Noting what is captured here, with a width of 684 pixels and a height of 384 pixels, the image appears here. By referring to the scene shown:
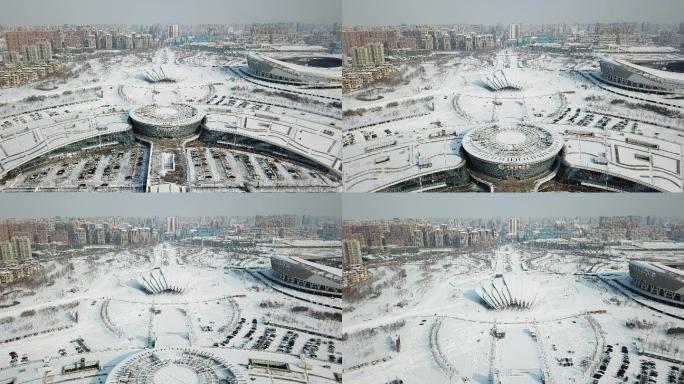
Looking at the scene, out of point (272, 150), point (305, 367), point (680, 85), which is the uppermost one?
point (680, 85)

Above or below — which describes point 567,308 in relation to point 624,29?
below

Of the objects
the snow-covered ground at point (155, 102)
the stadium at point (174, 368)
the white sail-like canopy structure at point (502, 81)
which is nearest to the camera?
the stadium at point (174, 368)

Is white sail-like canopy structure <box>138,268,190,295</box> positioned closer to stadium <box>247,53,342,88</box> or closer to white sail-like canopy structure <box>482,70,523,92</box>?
stadium <box>247,53,342,88</box>

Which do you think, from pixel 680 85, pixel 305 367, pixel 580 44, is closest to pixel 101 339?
pixel 305 367

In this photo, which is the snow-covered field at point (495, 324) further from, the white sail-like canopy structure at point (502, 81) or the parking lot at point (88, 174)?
the parking lot at point (88, 174)

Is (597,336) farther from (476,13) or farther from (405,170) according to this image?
(476,13)

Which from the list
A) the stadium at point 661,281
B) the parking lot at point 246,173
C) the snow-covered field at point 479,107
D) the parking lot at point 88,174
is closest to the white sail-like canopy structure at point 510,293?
the stadium at point 661,281
